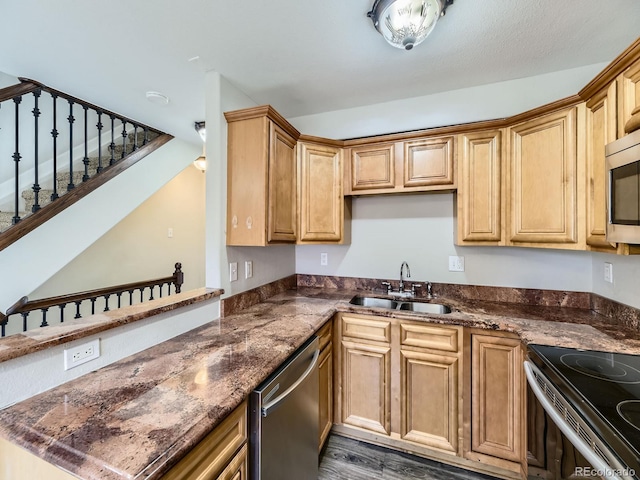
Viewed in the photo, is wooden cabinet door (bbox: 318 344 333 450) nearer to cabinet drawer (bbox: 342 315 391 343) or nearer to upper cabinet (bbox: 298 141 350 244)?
cabinet drawer (bbox: 342 315 391 343)

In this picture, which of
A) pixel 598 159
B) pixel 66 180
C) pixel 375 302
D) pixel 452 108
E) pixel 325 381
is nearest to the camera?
pixel 598 159

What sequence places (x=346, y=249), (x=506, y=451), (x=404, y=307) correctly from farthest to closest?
(x=346, y=249), (x=404, y=307), (x=506, y=451)

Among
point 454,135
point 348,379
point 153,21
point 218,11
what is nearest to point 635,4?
point 454,135

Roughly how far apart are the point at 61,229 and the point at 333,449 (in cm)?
272

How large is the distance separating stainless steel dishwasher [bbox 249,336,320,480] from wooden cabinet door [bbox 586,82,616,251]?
5.32 ft

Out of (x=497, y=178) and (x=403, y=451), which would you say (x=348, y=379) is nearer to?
(x=403, y=451)

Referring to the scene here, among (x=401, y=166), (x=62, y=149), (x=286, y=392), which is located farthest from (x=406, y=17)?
(x=62, y=149)

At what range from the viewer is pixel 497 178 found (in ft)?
6.11

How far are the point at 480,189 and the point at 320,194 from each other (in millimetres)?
1157

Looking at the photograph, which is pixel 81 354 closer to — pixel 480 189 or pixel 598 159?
pixel 480 189

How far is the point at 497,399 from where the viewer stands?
158cm

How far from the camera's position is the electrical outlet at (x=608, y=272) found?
5.51ft

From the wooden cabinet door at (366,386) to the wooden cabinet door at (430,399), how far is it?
11 centimetres

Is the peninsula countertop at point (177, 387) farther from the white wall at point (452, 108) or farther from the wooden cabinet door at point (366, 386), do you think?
the white wall at point (452, 108)
